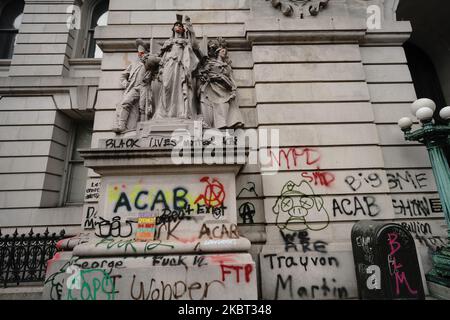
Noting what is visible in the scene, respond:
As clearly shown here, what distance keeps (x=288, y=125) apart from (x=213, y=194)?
3131 mm

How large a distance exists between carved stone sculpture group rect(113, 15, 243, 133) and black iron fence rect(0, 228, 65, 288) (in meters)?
4.42

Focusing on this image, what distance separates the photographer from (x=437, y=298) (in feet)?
17.5

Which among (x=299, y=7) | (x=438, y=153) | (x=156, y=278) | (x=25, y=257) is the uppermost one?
(x=299, y=7)

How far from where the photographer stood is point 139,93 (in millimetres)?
6480

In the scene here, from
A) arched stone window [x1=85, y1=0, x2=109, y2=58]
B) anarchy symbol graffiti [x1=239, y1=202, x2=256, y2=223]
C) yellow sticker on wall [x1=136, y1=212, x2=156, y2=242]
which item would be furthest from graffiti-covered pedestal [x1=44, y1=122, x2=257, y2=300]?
arched stone window [x1=85, y1=0, x2=109, y2=58]

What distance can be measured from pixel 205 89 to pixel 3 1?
1366 cm

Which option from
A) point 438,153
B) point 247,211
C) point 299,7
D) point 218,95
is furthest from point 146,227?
point 299,7

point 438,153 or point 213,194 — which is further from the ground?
point 438,153

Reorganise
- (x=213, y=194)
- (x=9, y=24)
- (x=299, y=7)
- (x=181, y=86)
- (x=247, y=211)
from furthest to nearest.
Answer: (x=9, y=24) < (x=299, y=7) < (x=247, y=211) < (x=181, y=86) < (x=213, y=194)

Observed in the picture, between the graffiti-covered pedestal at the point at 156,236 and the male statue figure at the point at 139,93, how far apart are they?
2.97 ft

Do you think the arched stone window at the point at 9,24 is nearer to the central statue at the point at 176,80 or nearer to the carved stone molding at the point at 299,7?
the central statue at the point at 176,80

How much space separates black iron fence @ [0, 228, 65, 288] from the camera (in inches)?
265

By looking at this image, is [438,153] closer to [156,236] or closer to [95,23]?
[156,236]

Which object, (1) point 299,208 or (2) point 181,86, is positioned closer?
(2) point 181,86
